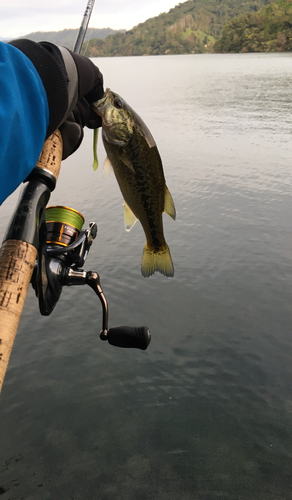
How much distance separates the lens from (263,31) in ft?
310

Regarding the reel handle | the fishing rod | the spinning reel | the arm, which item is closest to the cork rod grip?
the fishing rod

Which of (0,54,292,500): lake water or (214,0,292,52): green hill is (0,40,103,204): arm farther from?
(214,0,292,52): green hill

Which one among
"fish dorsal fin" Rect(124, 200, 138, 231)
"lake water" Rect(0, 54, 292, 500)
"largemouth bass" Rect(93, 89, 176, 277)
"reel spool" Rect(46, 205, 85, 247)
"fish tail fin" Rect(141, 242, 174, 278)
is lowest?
"lake water" Rect(0, 54, 292, 500)

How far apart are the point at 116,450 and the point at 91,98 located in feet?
10.9

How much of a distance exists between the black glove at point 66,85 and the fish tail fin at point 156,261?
2.78 feet

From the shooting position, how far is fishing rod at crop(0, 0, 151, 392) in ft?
5.01

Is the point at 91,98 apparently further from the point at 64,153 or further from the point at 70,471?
the point at 70,471

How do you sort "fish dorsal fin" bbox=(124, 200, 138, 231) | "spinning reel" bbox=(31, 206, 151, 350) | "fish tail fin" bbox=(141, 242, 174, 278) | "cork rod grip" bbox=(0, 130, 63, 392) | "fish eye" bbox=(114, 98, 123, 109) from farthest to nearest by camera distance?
"fish tail fin" bbox=(141, 242, 174, 278) < "fish dorsal fin" bbox=(124, 200, 138, 231) < "fish eye" bbox=(114, 98, 123, 109) < "spinning reel" bbox=(31, 206, 151, 350) < "cork rod grip" bbox=(0, 130, 63, 392)

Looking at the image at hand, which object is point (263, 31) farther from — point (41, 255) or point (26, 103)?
point (26, 103)

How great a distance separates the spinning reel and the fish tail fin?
1.31 feet

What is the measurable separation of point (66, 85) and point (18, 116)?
0.40 metres

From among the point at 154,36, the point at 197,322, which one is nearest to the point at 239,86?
the point at 197,322

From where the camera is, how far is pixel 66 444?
4.04 meters

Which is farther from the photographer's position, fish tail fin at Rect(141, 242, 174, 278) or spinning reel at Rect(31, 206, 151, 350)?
fish tail fin at Rect(141, 242, 174, 278)
